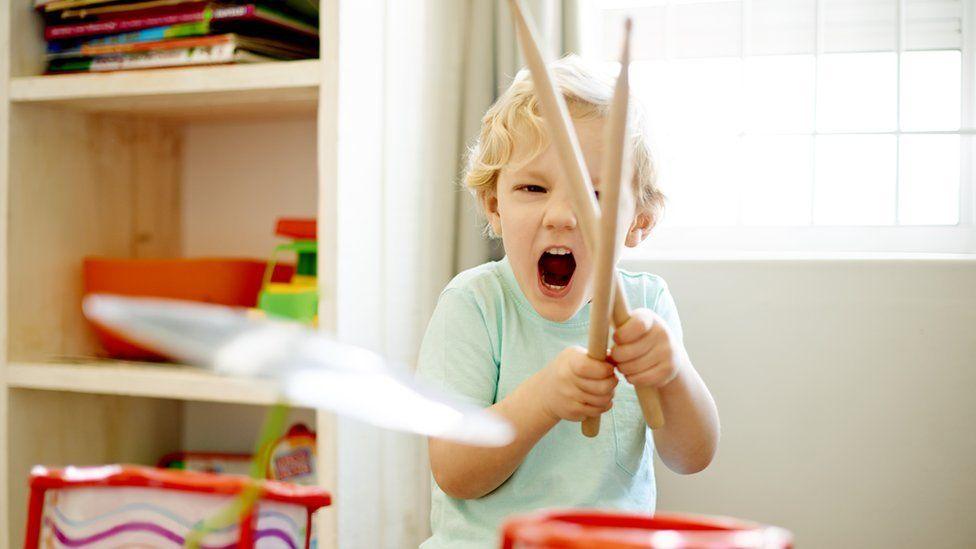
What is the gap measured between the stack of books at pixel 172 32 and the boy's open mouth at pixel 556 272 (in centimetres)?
53

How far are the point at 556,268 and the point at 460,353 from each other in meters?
0.13

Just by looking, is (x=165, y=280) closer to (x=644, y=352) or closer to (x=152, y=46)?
(x=152, y=46)

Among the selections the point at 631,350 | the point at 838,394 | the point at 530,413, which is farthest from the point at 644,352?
the point at 838,394

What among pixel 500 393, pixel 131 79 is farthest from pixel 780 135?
pixel 131 79

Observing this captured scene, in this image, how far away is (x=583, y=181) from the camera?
1.39ft

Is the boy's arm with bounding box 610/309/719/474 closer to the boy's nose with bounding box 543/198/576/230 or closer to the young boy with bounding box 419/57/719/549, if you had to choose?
the young boy with bounding box 419/57/719/549

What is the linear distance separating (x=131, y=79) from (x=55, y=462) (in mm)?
583

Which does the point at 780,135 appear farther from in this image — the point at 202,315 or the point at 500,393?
the point at 202,315

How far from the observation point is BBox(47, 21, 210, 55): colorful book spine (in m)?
1.21

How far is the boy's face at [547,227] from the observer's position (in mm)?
858

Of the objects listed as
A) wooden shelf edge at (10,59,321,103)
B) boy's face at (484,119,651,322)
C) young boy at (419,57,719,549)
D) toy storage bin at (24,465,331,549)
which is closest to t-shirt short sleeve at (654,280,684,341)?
young boy at (419,57,719,549)

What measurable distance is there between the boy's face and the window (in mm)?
479

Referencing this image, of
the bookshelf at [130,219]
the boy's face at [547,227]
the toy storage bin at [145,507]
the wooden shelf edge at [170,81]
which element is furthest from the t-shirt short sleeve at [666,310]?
the toy storage bin at [145,507]

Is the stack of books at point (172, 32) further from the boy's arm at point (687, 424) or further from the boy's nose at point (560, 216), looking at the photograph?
the boy's arm at point (687, 424)
